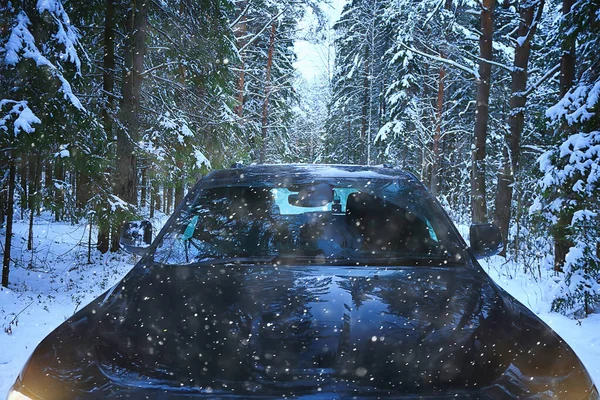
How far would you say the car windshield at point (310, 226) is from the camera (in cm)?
292

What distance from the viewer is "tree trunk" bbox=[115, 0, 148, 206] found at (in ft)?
36.1

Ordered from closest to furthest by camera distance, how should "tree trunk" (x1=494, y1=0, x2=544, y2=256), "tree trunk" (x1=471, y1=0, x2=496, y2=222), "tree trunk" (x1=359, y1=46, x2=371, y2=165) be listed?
"tree trunk" (x1=494, y1=0, x2=544, y2=256)
"tree trunk" (x1=471, y1=0, x2=496, y2=222)
"tree trunk" (x1=359, y1=46, x2=371, y2=165)

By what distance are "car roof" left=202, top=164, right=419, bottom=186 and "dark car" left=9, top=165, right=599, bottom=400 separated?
0.54 feet

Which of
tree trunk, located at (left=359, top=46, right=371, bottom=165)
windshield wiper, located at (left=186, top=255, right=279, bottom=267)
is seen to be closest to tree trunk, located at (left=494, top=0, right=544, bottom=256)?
windshield wiper, located at (left=186, top=255, right=279, bottom=267)

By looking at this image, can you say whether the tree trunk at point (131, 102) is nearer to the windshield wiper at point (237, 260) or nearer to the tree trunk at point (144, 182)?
the tree trunk at point (144, 182)

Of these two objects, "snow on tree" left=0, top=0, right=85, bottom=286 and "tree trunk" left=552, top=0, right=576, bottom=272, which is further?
"tree trunk" left=552, top=0, right=576, bottom=272

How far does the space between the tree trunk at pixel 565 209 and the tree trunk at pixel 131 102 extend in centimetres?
907

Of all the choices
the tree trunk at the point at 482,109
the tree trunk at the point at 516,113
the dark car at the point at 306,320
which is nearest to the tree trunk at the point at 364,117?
the tree trunk at the point at 482,109

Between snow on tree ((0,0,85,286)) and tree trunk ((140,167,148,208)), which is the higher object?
snow on tree ((0,0,85,286))

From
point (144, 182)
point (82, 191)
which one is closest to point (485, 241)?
point (82, 191)

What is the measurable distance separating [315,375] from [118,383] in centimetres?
71

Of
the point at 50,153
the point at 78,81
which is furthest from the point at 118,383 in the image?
the point at 50,153

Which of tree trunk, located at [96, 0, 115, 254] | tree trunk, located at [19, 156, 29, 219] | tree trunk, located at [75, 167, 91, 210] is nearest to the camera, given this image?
tree trunk, located at [19, 156, 29, 219]

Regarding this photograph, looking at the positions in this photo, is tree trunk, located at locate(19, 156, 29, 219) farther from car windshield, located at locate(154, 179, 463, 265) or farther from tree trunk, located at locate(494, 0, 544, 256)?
tree trunk, located at locate(494, 0, 544, 256)
